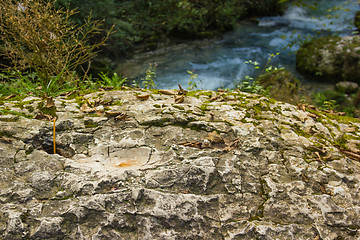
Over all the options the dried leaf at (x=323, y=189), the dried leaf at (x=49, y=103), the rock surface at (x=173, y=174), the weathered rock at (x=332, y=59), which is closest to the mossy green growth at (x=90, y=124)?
the rock surface at (x=173, y=174)

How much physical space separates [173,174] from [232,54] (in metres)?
9.12

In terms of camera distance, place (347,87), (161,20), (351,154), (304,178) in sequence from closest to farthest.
Result: 1. (304,178)
2. (351,154)
3. (347,87)
4. (161,20)

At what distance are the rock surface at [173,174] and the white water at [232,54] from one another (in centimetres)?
512

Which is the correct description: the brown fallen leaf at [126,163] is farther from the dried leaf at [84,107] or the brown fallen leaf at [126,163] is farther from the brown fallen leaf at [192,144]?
the dried leaf at [84,107]

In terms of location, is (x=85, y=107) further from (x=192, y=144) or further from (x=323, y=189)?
(x=323, y=189)

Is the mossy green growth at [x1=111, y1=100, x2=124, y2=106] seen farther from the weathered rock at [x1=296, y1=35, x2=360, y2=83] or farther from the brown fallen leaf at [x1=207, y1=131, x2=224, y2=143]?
the weathered rock at [x1=296, y1=35, x2=360, y2=83]

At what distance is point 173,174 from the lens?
1.88 meters

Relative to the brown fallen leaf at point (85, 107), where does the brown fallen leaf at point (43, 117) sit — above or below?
above

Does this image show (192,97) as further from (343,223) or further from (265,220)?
(343,223)

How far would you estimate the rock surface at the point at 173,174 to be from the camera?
5.35 feet

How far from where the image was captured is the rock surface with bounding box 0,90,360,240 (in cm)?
163

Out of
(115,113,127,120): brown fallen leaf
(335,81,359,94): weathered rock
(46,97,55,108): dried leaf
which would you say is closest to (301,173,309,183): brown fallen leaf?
(115,113,127,120): brown fallen leaf

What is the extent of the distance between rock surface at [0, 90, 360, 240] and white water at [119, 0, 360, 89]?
5119mm

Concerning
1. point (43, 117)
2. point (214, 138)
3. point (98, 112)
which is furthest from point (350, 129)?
point (43, 117)
